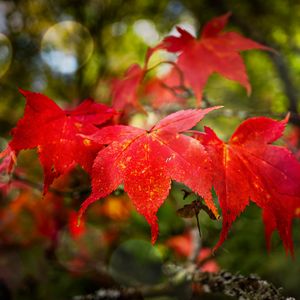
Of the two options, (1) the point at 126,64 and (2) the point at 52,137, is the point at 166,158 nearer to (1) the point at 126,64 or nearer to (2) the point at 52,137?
(2) the point at 52,137

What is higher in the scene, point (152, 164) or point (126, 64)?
point (152, 164)

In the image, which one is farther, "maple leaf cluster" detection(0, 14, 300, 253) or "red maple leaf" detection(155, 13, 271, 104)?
"red maple leaf" detection(155, 13, 271, 104)

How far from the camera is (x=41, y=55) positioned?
3371 mm

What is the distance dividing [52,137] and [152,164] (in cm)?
22

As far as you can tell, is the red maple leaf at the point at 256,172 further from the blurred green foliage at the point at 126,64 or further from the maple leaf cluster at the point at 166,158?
the blurred green foliage at the point at 126,64

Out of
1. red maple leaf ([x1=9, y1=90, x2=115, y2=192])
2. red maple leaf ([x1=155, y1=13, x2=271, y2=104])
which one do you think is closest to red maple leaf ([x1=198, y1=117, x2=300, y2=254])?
red maple leaf ([x1=9, y1=90, x2=115, y2=192])

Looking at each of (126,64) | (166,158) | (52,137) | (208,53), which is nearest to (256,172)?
(166,158)

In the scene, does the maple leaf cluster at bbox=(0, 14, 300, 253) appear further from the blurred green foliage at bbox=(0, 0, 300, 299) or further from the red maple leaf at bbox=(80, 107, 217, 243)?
the blurred green foliage at bbox=(0, 0, 300, 299)

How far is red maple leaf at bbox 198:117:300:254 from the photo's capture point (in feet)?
2.13

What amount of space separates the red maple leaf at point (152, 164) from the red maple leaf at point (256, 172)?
5cm

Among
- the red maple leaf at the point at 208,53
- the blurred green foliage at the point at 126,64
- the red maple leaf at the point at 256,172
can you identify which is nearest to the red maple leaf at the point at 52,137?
the red maple leaf at the point at 256,172

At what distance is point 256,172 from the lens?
69 centimetres

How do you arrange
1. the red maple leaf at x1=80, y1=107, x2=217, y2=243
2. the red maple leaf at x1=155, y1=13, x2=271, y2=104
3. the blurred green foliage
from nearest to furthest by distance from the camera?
the red maple leaf at x1=80, y1=107, x2=217, y2=243 → the red maple leaf at x1=155, y1=13, x2=271, y2=104 → the blurred green foliage

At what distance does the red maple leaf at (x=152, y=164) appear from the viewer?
2.02 ft
